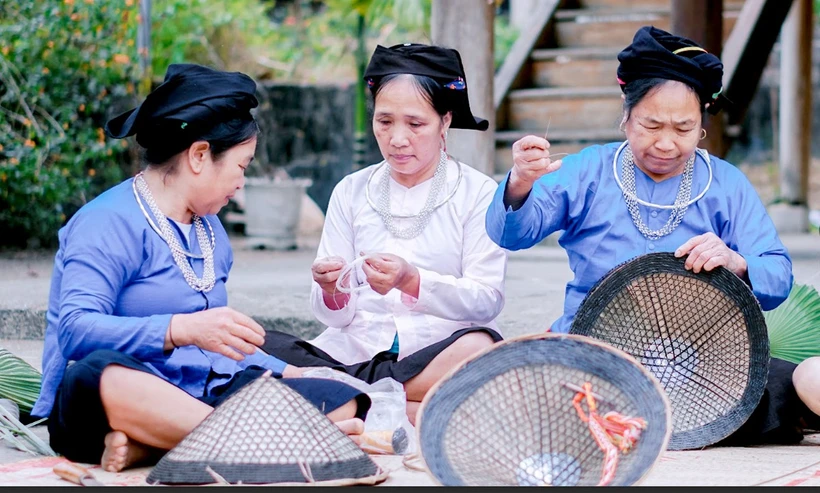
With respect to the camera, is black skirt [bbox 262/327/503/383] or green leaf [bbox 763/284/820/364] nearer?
black skirt [bbox 262/327/503/383]

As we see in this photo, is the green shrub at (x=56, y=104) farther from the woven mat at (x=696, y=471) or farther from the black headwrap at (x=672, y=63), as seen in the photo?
the black headwrap at (x=672, y=63)

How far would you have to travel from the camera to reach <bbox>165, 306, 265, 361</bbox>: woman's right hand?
272 centimetres

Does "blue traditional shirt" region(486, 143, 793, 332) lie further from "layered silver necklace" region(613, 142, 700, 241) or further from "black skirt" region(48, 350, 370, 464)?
"black skirt" region(48, 350, 370, 464)

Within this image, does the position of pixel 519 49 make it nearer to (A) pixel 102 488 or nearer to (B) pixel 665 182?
(B) pixel 665 182

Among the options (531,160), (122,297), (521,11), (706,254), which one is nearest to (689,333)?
(706,254)

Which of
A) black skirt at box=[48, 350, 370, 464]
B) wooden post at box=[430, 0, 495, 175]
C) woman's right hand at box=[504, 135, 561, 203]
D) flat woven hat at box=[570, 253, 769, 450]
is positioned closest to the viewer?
black skirt at box=[48, 350, 370, 464]

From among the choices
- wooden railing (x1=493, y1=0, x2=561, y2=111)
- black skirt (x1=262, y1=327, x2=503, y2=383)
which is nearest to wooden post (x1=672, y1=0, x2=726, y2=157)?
wooden railing (x1=493, y1=0, x2=561, y2=111)

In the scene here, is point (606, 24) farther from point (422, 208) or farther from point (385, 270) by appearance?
point (385, 270)

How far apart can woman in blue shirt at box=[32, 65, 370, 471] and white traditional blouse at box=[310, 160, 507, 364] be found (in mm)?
375

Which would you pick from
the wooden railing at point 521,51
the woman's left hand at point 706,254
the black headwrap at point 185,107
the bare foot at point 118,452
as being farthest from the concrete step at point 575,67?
the bare foot at point 118,452

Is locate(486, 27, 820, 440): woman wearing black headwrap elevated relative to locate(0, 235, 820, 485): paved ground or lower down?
elevated

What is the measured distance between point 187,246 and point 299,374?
0.49 meters

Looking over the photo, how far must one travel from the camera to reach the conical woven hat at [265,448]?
2.58 metres

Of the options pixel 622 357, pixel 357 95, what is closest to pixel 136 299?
pixel 622 357
